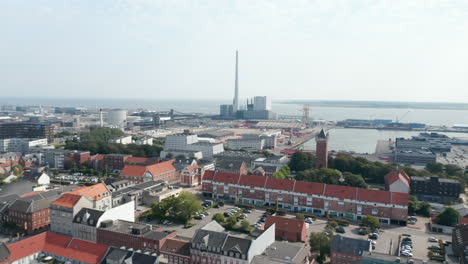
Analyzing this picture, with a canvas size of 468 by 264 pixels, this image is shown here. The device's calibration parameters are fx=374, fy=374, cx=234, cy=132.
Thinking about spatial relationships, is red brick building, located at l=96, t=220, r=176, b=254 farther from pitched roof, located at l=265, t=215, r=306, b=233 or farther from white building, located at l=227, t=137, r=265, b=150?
white building, located at l=227, t=137, r=265, b=150

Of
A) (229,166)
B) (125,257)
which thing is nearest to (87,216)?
(125,257)

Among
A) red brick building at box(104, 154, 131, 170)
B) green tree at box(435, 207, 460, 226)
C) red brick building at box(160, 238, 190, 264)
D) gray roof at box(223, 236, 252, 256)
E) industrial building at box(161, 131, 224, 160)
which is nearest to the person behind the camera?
gray roof at box(223, 236, 252, 256)

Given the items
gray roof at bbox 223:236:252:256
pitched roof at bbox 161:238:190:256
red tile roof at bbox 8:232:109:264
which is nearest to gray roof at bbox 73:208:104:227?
red tile roof at bbox 8:232:109:264

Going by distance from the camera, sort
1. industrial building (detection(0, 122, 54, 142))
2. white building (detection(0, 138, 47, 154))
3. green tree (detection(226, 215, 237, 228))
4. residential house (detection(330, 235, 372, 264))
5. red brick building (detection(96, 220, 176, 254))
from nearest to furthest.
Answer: residential house (detection(330, 235, 372, 264)) → red brick building (detection(96, 220, 176, 254)) → green tree (detection(226, 215, 237, 228)) → white building (detection(0, 138, 47, 154)) → industrial building (detection(0, 122, 54, 142))

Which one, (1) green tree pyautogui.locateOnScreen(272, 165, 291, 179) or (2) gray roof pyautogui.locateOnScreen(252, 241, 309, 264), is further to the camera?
(1) green tree pyautogui.locateOnScreen(272, 165, 291, 179)

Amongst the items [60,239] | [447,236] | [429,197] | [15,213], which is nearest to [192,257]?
[60,239]

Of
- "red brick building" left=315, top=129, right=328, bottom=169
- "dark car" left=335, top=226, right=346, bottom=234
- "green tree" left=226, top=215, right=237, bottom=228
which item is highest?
"red brick building" left=315, top=129, right=328, bottom=169
